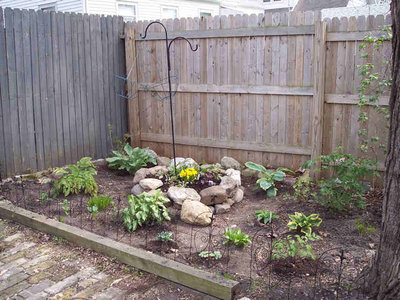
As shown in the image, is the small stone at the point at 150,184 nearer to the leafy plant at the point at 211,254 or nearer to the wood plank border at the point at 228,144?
the wood plank border at the point at 228,144

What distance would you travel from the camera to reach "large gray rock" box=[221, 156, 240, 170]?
6332 millimetres

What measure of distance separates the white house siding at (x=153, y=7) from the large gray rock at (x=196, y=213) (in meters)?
9.76

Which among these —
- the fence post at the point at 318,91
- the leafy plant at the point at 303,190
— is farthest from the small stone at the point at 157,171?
the fence post at the point at 318,91

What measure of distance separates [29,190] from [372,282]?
4502 mm

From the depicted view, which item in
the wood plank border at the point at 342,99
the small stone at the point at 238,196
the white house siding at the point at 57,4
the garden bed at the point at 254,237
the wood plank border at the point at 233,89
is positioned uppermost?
the white house siding at the point at 57,4

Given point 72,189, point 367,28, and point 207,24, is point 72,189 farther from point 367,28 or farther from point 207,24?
point 367,28

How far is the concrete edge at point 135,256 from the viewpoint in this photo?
3225 mm

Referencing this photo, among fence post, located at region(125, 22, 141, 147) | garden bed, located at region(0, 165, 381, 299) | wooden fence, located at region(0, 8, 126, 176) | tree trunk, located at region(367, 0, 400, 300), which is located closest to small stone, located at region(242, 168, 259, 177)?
garden bed, located at region(0, 165, 381, 299)

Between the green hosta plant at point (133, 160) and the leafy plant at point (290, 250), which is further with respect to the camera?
the green hosta plant at point (133, 160)

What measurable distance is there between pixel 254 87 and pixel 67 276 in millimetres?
3777

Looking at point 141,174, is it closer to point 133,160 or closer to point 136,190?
point 136,190

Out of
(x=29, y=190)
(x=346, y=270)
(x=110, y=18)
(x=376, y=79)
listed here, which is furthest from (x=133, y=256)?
(x=110, y=18)

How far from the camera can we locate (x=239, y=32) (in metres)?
6.26

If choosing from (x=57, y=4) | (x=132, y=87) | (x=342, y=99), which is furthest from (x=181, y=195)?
(x=57, y=4)
